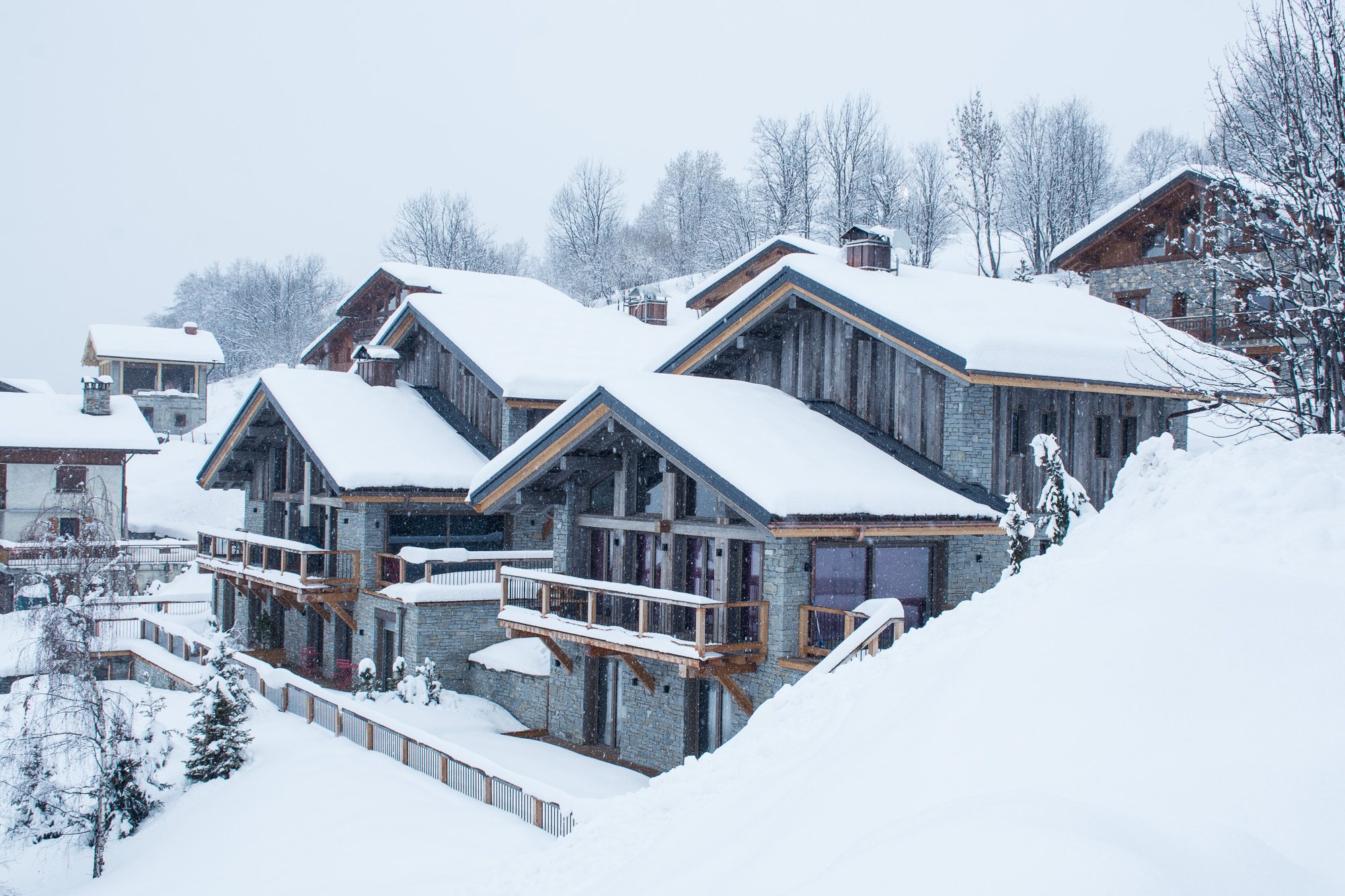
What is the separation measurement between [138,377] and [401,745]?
52036 millimetres

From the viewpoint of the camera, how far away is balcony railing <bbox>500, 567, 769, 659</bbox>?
1541 cm

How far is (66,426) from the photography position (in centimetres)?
3822

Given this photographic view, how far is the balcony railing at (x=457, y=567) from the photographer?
23156 mm

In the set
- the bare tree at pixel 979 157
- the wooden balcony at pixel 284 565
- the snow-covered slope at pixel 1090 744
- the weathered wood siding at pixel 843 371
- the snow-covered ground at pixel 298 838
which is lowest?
the snow-covered ground at pixel 298 838

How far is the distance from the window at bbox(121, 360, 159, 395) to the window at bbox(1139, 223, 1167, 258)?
169 ft

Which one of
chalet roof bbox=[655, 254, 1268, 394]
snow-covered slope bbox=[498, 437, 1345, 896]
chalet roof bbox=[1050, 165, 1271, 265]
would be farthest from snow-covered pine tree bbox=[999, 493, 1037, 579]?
chalet roof bbox=[1050, 165, 1271, 265]

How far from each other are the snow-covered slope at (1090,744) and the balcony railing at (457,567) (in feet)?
43.4

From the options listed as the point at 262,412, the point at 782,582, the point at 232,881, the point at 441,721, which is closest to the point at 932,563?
the point at 782,582

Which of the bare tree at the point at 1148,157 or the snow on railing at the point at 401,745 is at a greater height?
the bare tree at the point at 1148,157

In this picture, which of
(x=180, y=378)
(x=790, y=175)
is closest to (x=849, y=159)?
(x=790, y=175)

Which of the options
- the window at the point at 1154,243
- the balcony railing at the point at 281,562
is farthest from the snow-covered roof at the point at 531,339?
the window at the point at 1154,243

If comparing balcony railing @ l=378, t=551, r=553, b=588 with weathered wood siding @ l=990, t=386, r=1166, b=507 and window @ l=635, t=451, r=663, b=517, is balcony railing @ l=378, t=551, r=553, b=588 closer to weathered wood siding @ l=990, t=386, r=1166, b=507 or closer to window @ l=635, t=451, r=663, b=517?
window @ l=635, t=451, r=663, b=517

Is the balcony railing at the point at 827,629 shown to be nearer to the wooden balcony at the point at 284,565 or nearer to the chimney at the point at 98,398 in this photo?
the wooden balcony at the point at 284,565

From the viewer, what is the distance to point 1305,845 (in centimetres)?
521
